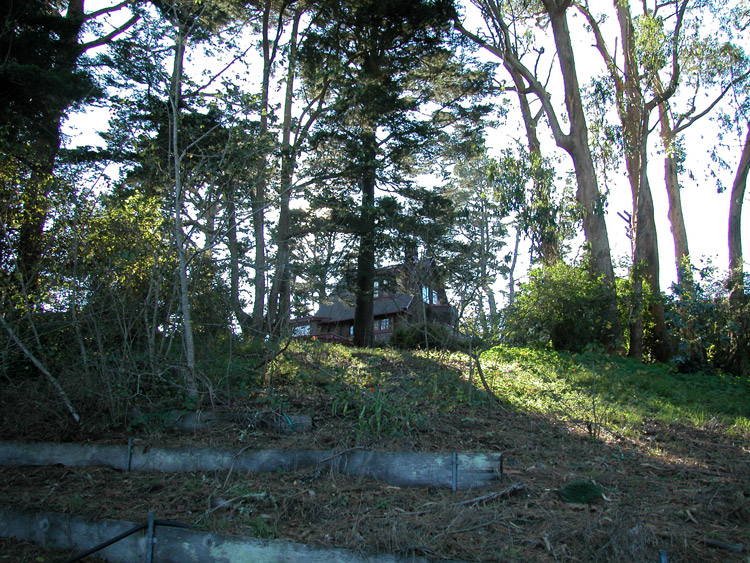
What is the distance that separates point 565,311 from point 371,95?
7.68m

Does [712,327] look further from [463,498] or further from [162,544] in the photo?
[162,544]

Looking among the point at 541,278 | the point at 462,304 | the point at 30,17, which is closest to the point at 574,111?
the point at 541,278

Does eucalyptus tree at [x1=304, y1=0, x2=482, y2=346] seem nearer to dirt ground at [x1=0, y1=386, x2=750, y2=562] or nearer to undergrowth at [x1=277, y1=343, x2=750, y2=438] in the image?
undergrowth at [x1=277, y1=343, x2=750, y2=438]


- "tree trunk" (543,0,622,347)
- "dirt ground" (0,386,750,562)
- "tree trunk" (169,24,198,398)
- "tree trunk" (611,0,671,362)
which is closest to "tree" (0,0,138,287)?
"tree trunk" (169,24,198,398)

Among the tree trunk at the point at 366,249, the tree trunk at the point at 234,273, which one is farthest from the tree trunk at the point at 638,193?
the tree trunk at the point at 234,273

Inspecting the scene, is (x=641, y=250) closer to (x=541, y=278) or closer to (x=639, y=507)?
(x=541, y=278)

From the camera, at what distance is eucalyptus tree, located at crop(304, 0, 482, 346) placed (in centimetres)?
1520

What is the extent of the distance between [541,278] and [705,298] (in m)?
3.69

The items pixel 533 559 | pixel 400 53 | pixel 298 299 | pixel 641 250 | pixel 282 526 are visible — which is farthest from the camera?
pixel 400 53

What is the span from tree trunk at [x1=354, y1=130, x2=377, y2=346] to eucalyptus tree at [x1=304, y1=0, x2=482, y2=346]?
0.03m

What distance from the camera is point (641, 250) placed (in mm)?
14242

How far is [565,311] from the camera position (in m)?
12.5

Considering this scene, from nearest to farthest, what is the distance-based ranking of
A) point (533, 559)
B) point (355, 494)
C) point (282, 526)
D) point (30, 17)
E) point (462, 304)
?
point (533, 559)
point (282, 526)
point (355, 494)
point (462, 304)
point (30, 17)

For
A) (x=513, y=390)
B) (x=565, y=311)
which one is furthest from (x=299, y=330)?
(x=565, y=311)
